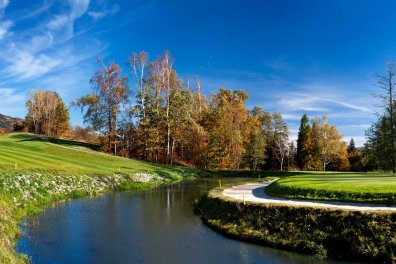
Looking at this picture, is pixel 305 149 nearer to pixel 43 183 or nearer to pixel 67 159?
pixel 67 159

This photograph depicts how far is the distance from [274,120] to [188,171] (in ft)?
123

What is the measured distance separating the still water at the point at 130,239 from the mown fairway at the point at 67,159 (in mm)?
12522

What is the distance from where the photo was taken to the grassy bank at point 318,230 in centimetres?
1397

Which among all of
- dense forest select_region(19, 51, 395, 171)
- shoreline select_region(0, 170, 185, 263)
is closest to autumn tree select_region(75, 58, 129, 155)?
dense forest select_region(19, 51, 395, 171)

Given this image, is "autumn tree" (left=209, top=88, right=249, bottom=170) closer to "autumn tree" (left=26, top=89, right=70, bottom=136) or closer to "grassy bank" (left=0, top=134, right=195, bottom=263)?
"grassy bank" (left=0, top=134, right=195, bottom=263)

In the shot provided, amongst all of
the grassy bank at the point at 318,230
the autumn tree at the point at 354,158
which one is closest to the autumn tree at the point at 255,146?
the autumn tree at the point at 354,158

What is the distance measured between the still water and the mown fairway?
1252cm

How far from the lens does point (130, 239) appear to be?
17516mm

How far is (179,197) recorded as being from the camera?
33.8 m

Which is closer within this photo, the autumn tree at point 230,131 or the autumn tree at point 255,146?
the autumn tree at point 230,131

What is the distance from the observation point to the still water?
14.5 meters

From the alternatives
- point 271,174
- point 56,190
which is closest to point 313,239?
point 56,190

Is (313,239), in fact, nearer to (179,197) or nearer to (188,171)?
(179,197)

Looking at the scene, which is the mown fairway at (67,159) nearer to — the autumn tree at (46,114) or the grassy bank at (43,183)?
the grassy bank at (43,183)
